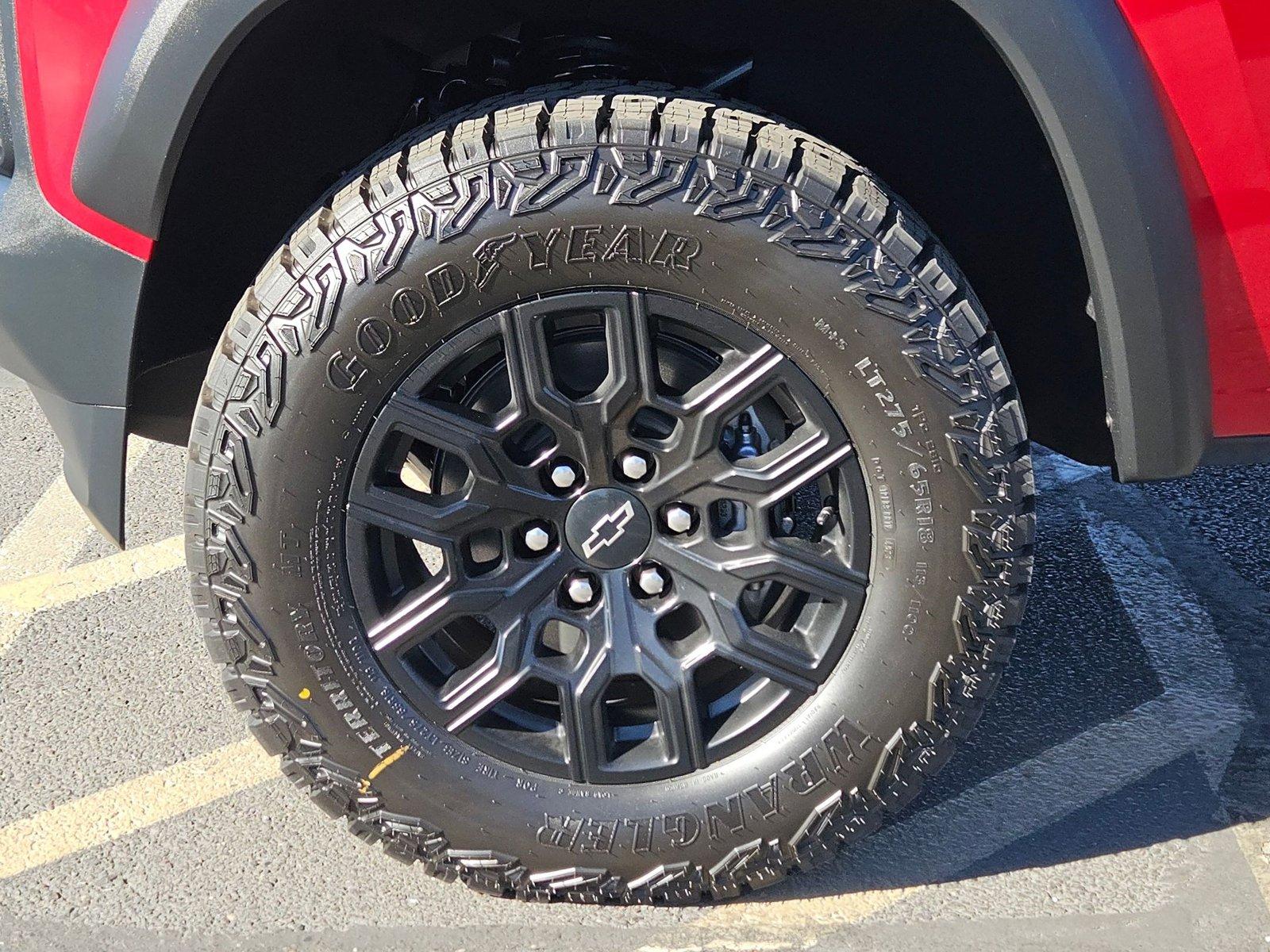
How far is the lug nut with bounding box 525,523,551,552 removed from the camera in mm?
1787

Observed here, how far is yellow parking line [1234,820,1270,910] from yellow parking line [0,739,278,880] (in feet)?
5.87

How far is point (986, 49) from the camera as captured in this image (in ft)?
5.82

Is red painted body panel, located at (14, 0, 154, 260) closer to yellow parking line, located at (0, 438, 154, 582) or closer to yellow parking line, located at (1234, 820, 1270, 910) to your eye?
yellow parking line, located at (0, 438, 154, 582)

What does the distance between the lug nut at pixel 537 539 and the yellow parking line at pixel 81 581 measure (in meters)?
1.51

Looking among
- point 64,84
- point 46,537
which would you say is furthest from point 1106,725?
point 46,537

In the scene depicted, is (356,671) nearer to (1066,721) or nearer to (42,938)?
(42,938)

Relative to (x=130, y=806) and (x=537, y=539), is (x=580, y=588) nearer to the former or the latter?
(x=537, y=539)

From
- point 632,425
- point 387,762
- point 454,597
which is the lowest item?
point 387,762

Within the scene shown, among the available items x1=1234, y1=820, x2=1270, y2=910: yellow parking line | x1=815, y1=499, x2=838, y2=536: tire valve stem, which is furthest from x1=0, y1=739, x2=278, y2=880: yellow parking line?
x1=1234, y1=820, x2=1270, y2=910: yellow parking line

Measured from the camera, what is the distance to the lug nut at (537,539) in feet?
5.86

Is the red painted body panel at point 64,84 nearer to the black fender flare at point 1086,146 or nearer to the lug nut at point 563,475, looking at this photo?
the black fender flare at point 1086,146

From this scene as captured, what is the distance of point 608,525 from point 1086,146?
0.87 metres

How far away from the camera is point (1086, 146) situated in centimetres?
155

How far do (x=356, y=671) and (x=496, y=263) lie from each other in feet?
2.23
